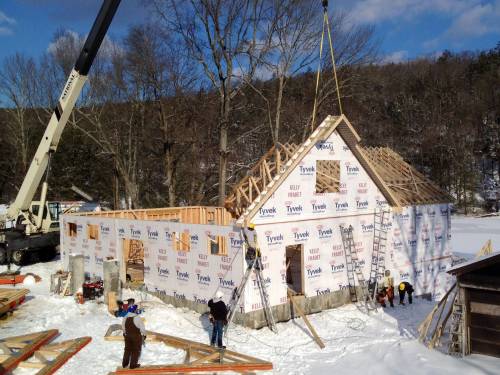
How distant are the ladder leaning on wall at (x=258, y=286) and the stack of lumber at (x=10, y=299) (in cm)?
636

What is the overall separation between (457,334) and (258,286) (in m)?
5.16

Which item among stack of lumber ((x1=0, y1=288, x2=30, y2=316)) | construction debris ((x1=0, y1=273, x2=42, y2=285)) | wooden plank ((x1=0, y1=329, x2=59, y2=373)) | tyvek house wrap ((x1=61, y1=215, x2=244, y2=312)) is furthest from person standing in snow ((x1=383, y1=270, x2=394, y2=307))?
construction debris ((x1=0, y1=273, x2=42, y2=285))

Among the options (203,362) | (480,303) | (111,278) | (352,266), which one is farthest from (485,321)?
(111,278)

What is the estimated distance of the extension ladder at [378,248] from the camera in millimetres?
16359

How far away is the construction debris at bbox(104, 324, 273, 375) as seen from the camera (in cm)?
945

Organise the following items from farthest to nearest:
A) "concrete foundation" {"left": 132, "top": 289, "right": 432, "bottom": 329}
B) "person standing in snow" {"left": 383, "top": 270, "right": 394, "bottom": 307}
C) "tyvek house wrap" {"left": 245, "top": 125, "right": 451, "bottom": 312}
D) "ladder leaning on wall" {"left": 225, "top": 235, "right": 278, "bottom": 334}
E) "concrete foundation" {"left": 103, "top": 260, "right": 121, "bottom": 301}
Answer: "person standing in snow" {"left": 383, "top": 270, "right": 394, "bottom": 307} < "concrete foundation" {"left": 103, "top": 260, "right": 121, "bottom": 301} < "tyvek house wrap" {"left": 245, "top": 125, "right": 451, "bottom": 312} < "concrete foundation" {"left": 132, "top": 289, "right": 432, "bottom": 329} < "ladder leaning on wall" {"left": 225, "top": 235, "right": 278, "bottom": 334}

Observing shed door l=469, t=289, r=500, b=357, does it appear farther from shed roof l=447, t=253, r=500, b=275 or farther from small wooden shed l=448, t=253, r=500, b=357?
shed roof l=447, t=253, r=500, b=275

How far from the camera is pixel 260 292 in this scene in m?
13.1

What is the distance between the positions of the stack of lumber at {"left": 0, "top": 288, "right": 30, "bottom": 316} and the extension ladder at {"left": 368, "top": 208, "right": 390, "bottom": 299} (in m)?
11.4

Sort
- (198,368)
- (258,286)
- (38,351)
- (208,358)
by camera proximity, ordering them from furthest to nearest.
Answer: (258,286), (38,351), (208,358), (198,368)

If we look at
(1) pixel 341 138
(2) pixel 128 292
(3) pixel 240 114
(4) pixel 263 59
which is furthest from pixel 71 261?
(3) pixel 240 114

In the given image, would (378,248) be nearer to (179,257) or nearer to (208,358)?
(179,257)

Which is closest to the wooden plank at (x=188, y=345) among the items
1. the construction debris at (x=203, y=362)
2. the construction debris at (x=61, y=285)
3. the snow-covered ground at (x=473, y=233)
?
the construction debris at (x=203, y=362)

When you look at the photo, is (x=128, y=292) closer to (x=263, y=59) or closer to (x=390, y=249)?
(x=390, y=249)
